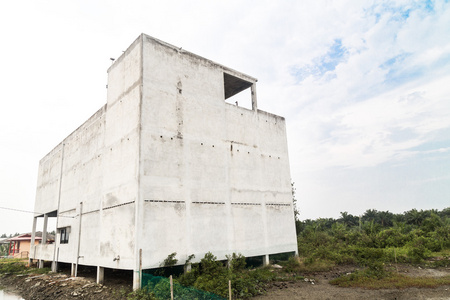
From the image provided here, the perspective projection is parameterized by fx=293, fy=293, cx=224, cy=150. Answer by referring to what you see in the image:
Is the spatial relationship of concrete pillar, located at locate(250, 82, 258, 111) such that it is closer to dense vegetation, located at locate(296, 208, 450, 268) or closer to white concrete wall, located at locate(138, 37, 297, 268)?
white concrete wall, located at locate(138, 37, 297, 268)

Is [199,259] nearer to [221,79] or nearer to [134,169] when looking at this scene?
[134,169]

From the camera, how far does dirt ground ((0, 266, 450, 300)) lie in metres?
13.0

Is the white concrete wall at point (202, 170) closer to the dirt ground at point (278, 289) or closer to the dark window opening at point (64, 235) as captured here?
the dirt ground at point (278, 289)

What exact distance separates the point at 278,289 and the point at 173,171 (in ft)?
26.3

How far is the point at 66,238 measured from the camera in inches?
907

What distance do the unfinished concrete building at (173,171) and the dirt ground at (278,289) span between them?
1.24 metres

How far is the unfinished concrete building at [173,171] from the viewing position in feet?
48.9

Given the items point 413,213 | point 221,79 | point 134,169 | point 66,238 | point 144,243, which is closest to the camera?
point 144,243

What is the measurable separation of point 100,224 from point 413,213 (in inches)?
1767

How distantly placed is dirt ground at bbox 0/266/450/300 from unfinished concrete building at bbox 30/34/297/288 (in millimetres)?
1236

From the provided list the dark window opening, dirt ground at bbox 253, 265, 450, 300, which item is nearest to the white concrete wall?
dirt ground at bbox 253, 265, 450, 300

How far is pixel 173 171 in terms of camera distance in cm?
1581

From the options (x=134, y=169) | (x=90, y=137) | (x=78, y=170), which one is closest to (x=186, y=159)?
(x=134, y=169)

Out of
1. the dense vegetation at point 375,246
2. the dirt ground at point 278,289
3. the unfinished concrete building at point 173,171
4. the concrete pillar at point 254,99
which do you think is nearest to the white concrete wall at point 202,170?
the unfinished concrete building at point 173,171
